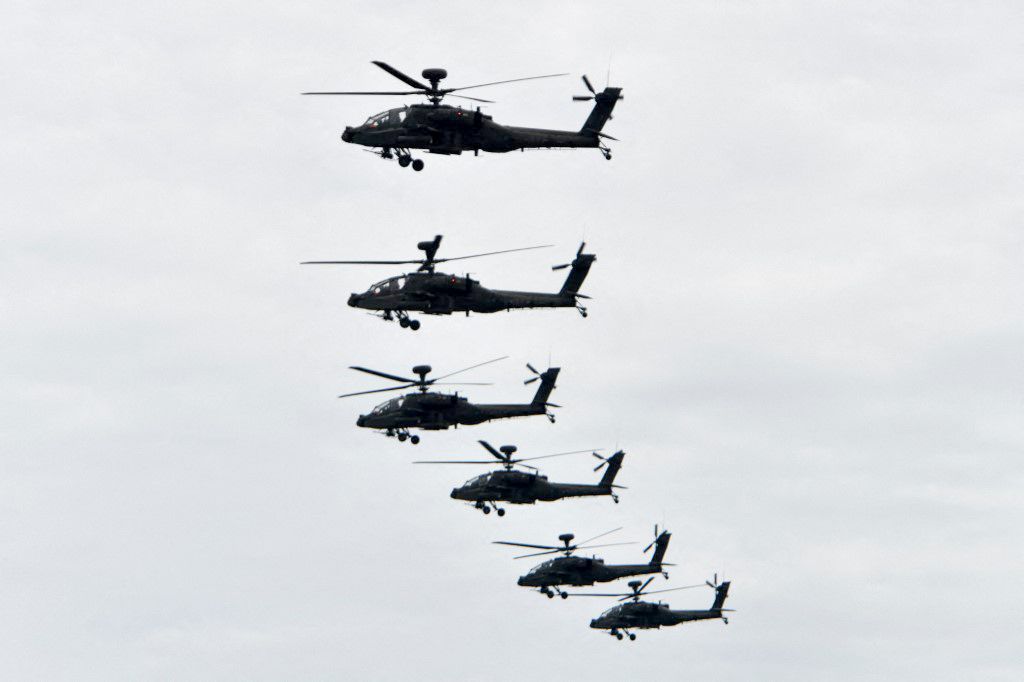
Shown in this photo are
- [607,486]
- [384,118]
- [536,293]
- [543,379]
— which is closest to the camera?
[384,118]

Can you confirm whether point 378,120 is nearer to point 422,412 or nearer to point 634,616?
point 422,412

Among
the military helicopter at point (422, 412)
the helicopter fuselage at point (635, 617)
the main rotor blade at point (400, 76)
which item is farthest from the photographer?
the helicopter fuselage at point (635, 617)

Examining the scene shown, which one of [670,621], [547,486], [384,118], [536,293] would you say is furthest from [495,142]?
[670,621]

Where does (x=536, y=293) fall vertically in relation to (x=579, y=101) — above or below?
below

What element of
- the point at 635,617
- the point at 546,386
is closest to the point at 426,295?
the point at 546,386

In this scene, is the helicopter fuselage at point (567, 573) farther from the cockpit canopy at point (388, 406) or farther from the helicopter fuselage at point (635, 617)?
the cockpit canopy at point (388, 406)

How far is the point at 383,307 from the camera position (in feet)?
312

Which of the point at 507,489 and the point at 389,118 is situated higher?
the point at 389,118

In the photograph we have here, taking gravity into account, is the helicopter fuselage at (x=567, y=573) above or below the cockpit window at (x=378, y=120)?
below

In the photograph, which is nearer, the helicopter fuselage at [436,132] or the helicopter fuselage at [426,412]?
the helicopter fuselage at [436,132]

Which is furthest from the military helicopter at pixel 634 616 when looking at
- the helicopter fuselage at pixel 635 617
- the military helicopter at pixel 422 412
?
the military helicopter at pixel 422 412

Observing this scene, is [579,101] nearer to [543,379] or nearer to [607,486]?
[543,379]

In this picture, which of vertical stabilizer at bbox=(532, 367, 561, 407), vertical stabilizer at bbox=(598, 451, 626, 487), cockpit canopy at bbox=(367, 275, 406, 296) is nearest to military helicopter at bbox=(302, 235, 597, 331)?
cockpit canopy at bbox=(367, 275, 406, 296)

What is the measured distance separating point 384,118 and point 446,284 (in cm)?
1025
